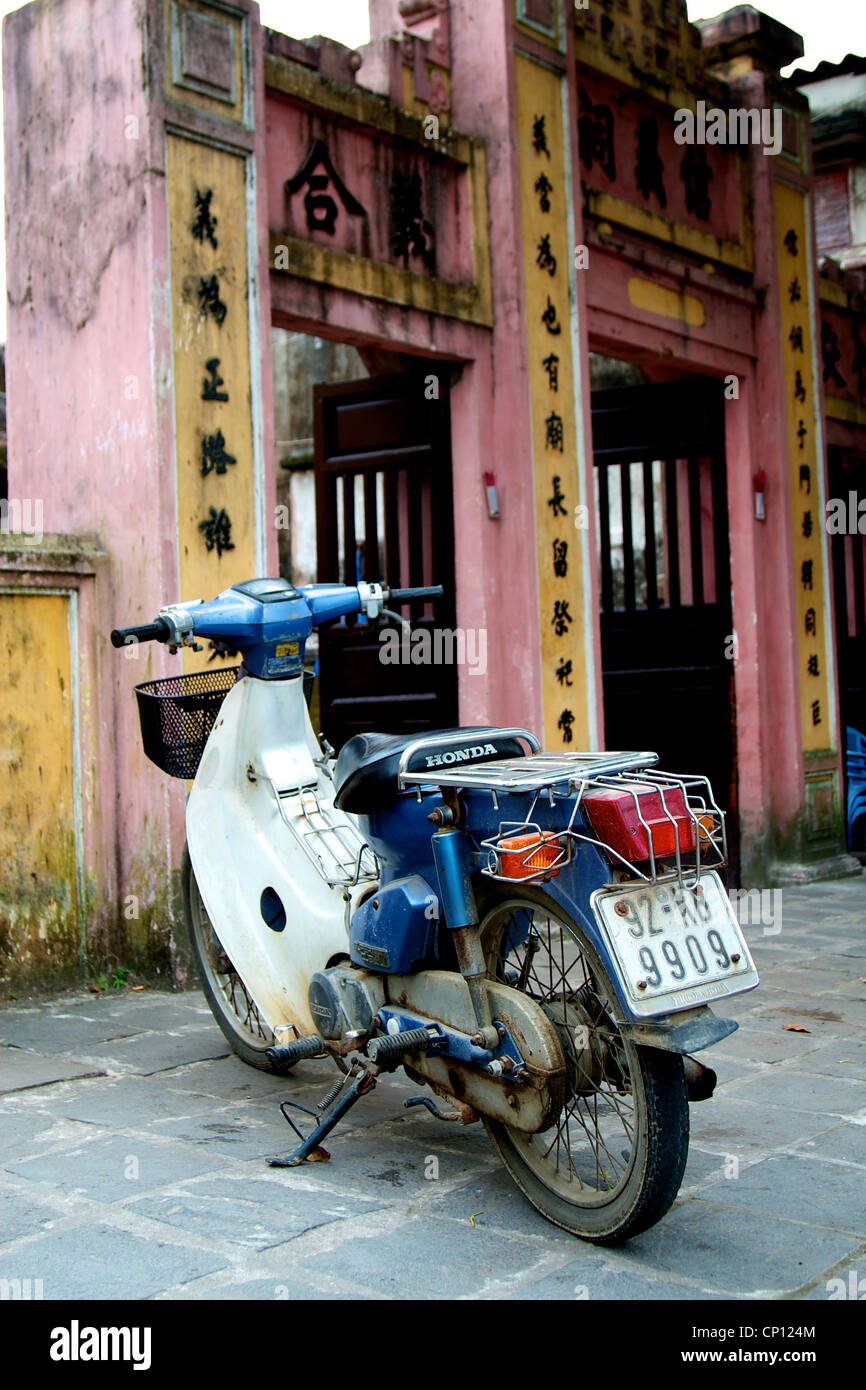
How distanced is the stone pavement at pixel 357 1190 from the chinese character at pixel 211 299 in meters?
2.67

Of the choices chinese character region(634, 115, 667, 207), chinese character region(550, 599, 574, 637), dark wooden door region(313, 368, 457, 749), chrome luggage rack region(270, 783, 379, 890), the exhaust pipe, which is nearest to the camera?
the exhaust pipe

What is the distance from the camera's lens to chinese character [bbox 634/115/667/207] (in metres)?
7.91

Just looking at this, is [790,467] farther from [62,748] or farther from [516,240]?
[62,748]

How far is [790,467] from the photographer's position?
871cm

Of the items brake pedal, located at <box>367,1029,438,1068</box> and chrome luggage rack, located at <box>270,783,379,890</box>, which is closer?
brake pedal, located at <box>367,1029,438,1068</box>

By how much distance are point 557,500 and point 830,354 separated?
12.5 ft

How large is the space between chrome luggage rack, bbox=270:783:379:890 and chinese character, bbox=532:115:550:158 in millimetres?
4324

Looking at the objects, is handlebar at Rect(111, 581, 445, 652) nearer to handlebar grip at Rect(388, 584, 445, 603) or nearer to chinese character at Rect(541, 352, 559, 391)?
handlebar grip at Rect(388, 584, 445, 603)

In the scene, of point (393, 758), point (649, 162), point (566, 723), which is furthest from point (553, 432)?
point (393, 758)

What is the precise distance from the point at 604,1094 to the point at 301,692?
60.3 inches

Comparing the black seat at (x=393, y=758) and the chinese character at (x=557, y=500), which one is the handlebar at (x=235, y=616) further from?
the chinese character at (x=557, y=500)

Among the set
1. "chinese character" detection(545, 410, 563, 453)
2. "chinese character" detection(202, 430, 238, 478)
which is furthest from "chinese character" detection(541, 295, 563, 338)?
"chinese character" detection(202, 430, 238, 478)

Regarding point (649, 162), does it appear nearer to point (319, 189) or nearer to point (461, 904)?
point (319, 189)

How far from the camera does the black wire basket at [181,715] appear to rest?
394 centimetres
